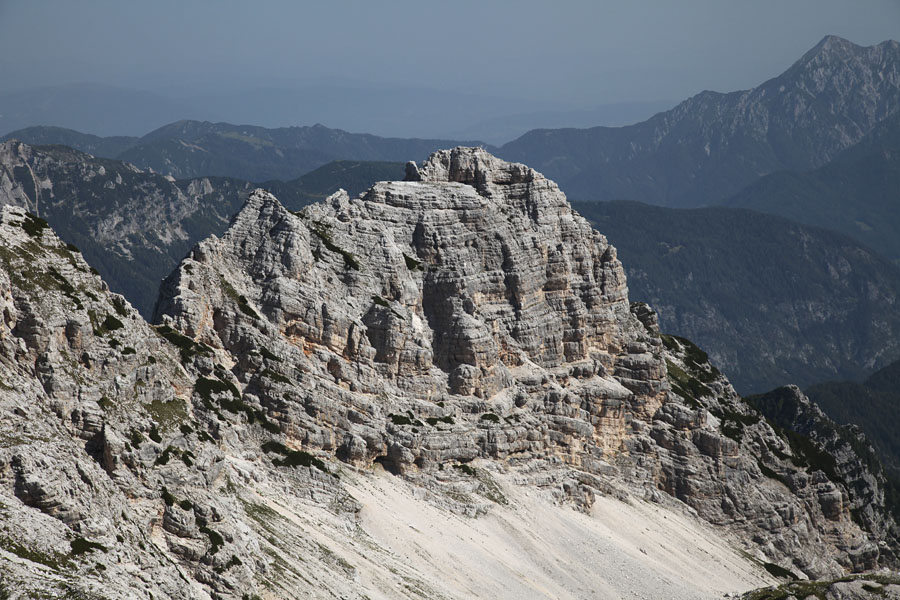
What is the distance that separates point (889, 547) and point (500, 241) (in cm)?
8728

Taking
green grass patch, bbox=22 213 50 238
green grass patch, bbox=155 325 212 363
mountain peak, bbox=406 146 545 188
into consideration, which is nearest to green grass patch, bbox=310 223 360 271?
mountain peak, bbox=406 146 545 188

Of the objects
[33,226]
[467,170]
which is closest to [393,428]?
[467,170]

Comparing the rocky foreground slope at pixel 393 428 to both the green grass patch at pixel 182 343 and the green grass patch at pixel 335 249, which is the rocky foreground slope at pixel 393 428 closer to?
the green grass patch at pixel 182 343

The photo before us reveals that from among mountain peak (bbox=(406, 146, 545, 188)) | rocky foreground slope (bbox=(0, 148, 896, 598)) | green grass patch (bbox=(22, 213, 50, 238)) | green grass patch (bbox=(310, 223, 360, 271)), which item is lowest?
rocky foreground slope (bbox=(0, 148, 896, 598))

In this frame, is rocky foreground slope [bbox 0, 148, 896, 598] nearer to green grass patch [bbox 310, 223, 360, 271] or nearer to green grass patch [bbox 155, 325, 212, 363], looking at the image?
green grass patch [bbox 155, 325, 212, 363]

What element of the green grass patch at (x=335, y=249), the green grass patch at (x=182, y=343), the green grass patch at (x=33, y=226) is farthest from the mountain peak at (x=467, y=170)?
the green grass patch at (x=33, y=226)

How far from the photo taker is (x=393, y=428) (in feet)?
413

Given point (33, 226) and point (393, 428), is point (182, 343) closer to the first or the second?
point (33, 226)

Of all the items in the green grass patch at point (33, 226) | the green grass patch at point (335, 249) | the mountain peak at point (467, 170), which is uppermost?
the mountain peak at point (467, 170)

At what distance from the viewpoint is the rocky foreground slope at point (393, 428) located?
79938 mm

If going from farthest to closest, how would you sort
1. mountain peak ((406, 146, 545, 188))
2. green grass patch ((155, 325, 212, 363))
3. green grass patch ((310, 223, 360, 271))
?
1. mountain peak ((406, 146, 545, 188))
2. green grass patch ((310, 223, 360, 271))
3. green grass patch ((155, 325, 212, 363))

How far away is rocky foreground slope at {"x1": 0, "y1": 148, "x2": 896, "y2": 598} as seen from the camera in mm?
79938

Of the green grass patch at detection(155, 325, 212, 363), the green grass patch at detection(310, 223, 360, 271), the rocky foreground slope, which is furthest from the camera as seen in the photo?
the green grass patch at detection(310, 223, 360, 271)

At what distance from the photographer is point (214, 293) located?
4742 inches
